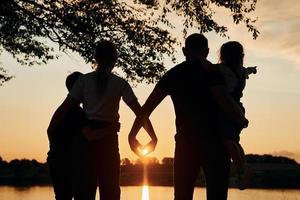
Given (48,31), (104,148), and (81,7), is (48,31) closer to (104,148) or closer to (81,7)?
(81,7)

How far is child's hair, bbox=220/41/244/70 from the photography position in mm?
5852

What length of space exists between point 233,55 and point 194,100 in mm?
791

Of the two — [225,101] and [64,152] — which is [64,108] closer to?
[64,152]

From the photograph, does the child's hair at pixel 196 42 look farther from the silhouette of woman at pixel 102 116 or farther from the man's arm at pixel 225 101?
the silhouette of woman at pixel 102 116

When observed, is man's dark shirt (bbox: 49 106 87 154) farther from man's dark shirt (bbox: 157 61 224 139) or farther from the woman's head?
man's dark shirt (bbox: 157 61 224 139)

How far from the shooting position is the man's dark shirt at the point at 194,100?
17.3ft

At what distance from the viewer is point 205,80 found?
210 inches

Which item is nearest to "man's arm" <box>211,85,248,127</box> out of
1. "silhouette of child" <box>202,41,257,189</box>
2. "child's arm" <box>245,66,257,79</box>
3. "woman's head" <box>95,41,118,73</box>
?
"silhouette of child" <box>202,41,257,189</box>

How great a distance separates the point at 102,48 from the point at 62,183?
1985 mm

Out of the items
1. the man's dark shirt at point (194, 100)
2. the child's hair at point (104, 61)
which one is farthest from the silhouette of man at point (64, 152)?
the man's dark shirt at point (194, 100)

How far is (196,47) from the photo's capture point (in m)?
5.48

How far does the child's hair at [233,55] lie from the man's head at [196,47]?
15.9 inches

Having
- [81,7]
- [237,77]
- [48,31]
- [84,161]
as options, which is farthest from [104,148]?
[48,31]

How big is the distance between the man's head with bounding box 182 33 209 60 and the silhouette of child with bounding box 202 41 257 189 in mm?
114
